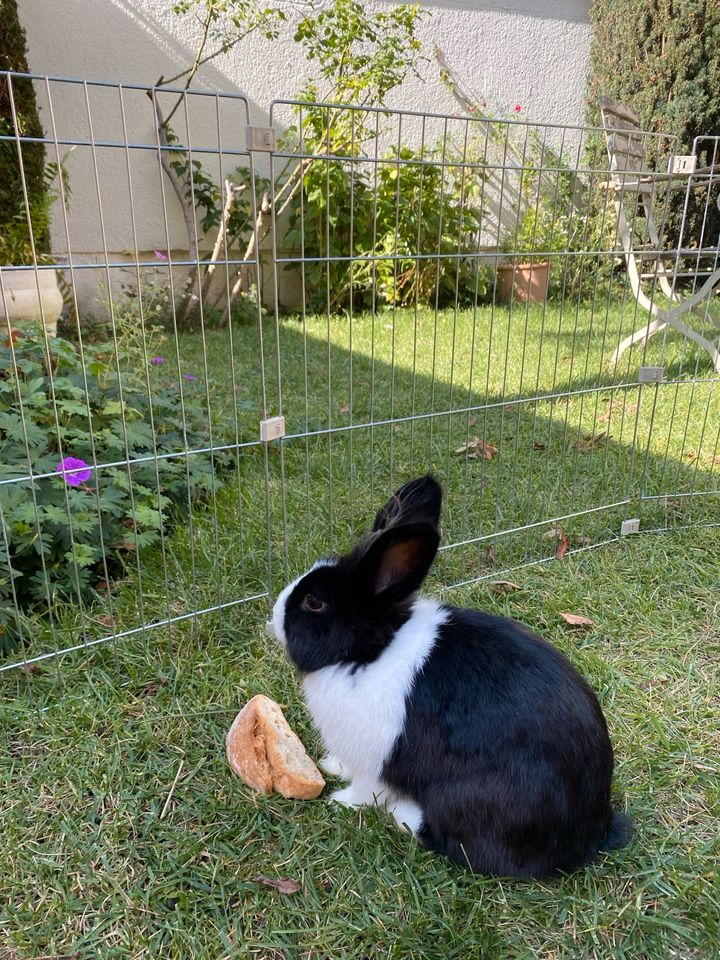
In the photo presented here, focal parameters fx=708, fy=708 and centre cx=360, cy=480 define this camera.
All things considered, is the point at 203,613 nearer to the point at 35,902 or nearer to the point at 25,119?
the point at 35,902

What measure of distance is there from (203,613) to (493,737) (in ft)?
3.79

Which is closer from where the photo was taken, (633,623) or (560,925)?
(560,925)

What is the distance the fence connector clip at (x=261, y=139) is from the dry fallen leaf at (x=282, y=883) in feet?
5.82

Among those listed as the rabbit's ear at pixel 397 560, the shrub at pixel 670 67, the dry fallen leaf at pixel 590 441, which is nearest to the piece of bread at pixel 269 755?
the rabbit's ear at pixel 397 560

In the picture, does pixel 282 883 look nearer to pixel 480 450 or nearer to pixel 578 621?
pixel 578 621

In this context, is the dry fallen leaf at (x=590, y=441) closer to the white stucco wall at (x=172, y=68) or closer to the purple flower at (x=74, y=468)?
the purple flower at (x=74, y=468)

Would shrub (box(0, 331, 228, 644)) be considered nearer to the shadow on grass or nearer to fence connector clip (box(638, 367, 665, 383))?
the shadow on grass

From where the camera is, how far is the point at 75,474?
2.30 metres

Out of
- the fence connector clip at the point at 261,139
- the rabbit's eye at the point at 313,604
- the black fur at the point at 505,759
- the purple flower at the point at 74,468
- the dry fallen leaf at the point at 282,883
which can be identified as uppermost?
the fence connector clip at the point at 261,139

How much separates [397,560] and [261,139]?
1206mm

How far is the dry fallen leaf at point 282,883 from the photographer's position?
4.86 feet

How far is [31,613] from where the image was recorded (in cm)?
227

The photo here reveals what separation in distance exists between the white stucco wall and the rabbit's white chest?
3796 millimetres

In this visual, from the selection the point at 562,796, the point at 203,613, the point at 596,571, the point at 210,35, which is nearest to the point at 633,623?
the point at 596,571
